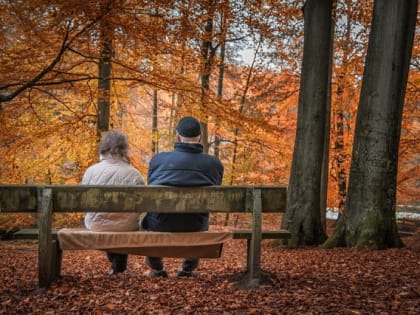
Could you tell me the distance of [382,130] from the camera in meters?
6.47

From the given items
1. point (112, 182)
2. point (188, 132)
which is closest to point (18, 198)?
point (112, 182)

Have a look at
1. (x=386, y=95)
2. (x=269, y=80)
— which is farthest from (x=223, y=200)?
(x=269, y=80)

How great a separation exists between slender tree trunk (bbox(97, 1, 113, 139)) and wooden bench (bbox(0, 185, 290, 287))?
4427 mm

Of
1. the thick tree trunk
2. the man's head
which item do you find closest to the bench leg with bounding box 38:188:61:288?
the man's head

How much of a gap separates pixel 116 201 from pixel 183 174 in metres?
0.67

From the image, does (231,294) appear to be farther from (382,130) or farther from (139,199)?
(382,130)

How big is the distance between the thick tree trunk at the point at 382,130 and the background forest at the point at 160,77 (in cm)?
363

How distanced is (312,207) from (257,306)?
5.24 metres

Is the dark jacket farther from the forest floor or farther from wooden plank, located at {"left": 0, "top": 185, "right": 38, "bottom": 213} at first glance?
wooden plank, located at {"left": 0, "top": 185, "right": 38, "bottom": 213}

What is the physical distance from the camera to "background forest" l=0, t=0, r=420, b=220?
7457mm

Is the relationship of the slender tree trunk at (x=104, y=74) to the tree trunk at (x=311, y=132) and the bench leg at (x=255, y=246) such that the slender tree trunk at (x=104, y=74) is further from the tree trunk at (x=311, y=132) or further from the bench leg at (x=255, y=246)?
the bench leg at (x=255, y=246)

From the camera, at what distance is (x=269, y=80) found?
15.1 metres

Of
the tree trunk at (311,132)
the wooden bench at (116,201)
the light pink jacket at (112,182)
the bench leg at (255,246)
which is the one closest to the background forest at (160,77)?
the tree trunk at (311,132)

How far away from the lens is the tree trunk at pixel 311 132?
8.23m
